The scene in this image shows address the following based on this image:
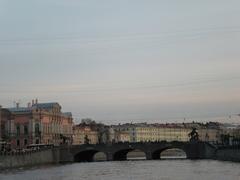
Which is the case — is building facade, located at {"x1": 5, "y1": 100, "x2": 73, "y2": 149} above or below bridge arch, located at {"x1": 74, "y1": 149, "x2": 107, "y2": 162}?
above

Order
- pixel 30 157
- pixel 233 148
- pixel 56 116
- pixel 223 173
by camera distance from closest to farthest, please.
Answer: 1. pixel 223 173
2. pixel 233 148
3. pixel 30 157
4. pixel 56 116

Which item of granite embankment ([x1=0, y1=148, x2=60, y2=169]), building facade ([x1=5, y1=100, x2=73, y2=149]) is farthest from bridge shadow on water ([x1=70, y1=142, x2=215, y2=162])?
building facade ([x1=5, y1=100, x2=73, y2=149])

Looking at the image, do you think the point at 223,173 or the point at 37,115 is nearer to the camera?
the point at 223,173

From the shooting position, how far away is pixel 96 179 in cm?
7056

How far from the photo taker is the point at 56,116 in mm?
171875

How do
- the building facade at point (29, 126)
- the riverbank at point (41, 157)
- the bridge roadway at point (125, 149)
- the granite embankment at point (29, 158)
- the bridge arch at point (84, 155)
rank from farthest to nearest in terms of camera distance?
the building facade at point (29, 126) → the bridge arch at point (84, 155) → the bridge roadway at point (125, 149) → the granite embankment at point (29, 158) → the riverbank at point (41, 157)

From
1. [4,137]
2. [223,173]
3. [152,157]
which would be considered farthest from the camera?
[4,137]

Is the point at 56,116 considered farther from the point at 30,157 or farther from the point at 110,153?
the point at 30,157

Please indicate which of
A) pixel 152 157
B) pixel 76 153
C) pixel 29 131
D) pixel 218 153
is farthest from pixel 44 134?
pixel 218 153

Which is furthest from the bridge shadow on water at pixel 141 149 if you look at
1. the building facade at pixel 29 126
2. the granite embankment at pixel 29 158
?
the building facade at pixel 29 126

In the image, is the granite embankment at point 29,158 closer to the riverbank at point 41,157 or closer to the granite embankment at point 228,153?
the riverbank at point 41,157

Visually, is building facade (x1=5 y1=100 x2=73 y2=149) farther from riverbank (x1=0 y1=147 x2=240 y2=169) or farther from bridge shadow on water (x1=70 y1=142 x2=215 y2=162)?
riverbank (x1=0 y1=147 x2=240 y2=169)

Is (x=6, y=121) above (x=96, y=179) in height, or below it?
above

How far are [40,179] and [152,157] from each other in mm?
65021
